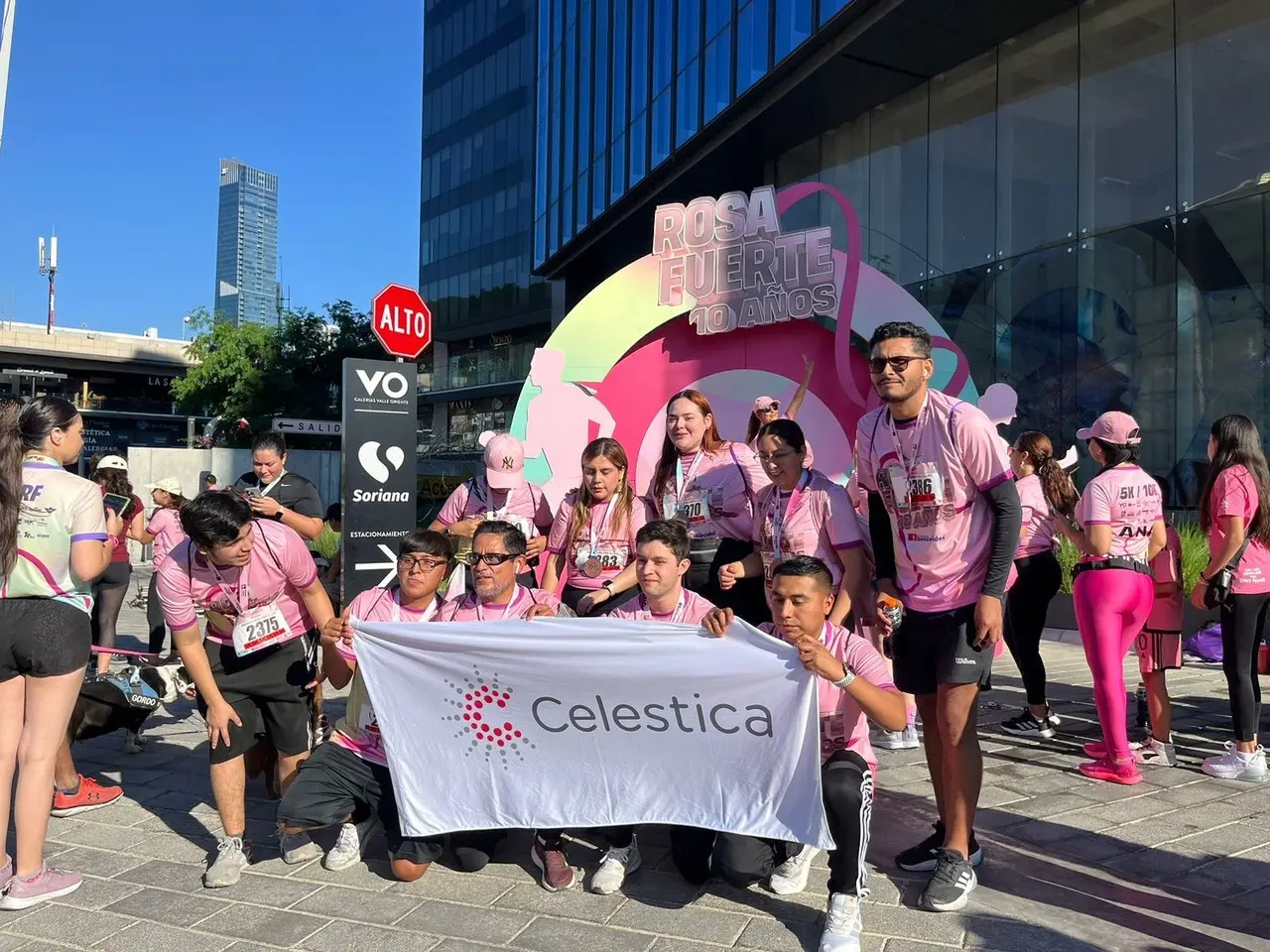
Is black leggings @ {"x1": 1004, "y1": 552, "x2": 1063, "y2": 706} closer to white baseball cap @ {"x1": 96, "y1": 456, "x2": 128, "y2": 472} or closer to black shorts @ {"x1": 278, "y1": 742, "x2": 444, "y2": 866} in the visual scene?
black shorts @ {"x1": 278, "y1": 742, "x2": 444, "y2": 866}

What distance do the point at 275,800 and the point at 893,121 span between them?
17376mm

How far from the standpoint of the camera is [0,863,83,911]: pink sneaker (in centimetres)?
349

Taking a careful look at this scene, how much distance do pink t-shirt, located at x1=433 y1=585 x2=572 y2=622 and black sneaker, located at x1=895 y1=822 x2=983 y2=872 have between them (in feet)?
5.57

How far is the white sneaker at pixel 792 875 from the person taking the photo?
11.6 ft

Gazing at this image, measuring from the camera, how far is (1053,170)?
1530 centimetres

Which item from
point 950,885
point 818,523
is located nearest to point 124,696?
point 818,523

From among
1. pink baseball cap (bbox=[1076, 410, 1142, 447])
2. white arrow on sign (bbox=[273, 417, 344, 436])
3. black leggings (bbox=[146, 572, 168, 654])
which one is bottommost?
A: black leggings (bbox=[146, 572, 168, 654])

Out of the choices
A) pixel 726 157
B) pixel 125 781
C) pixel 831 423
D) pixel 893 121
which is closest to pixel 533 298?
pixel 726 157

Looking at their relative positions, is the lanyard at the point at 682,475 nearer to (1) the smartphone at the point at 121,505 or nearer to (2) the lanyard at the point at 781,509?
(2) the lanyard at the point at 781,509

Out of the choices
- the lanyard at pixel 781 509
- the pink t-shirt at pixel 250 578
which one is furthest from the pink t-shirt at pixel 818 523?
the pink t-shirt at pixel 250 578

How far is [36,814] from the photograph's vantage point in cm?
356

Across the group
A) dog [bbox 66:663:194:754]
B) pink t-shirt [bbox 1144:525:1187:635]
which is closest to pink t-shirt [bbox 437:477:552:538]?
dog [bbox 66:663:194:754]

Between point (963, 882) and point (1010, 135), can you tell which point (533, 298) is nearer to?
point (1010, 135)

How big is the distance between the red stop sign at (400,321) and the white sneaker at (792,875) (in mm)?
6037
